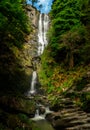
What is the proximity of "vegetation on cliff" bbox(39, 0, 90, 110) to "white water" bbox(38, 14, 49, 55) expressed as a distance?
4.87 metres

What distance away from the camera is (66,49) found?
26125mm

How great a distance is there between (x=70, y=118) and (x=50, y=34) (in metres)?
15.5

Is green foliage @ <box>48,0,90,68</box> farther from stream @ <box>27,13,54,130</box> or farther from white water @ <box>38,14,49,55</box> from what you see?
white water @ <box>38,14,49,55</box>

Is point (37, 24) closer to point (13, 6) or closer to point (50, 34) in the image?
point (50, 34)

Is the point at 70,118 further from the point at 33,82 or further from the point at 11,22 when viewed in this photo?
the point at 33,82

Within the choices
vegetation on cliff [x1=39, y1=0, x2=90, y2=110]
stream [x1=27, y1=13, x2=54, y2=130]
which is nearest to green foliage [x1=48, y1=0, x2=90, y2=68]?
vegetation on cliff [x1=39, y1=0, x2=90, y2=110]

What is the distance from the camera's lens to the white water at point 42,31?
35.6 metres

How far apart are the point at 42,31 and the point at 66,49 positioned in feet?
43.8

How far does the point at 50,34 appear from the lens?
2948cm

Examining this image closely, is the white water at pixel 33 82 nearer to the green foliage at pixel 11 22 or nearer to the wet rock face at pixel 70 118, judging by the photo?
the wet rock face at pixel 70 118

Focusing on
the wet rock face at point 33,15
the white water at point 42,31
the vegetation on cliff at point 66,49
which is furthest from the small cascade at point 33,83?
the wet rock face at point 33,15

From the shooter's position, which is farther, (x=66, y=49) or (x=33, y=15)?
(x=33, y=15)

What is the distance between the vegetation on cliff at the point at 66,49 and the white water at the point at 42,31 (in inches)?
192

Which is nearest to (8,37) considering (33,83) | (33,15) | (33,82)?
(33,83)
